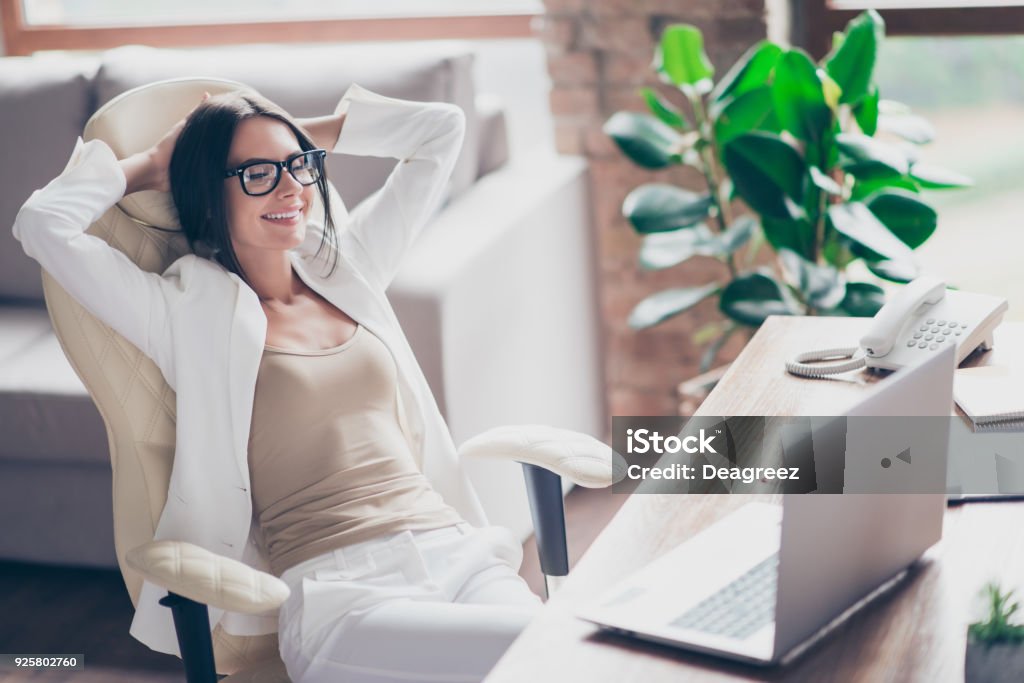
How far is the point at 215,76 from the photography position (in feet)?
9.00

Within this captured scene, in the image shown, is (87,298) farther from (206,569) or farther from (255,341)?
(206,569)

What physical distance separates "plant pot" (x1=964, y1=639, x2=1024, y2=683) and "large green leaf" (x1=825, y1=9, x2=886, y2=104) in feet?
5.37

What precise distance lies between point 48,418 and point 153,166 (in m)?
0.97

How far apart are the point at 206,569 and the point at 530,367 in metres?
1.41

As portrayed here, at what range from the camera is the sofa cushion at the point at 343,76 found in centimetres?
261

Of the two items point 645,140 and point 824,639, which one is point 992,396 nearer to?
point 824,639

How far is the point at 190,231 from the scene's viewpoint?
165 cm

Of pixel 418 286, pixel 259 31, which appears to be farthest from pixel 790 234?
pixel 259 31

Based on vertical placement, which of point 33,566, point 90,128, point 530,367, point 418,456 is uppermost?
point 90,128

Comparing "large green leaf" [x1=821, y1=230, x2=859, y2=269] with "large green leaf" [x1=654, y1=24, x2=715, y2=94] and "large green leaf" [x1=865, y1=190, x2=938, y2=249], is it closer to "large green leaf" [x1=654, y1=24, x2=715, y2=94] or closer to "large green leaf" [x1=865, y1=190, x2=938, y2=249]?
"large green leaf" [x1=865, y1=190, x2=938, y2=249]

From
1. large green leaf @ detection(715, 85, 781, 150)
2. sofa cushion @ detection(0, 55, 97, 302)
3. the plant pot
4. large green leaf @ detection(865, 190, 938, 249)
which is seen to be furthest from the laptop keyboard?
sofa cushion @ detection(0, 55, 97, 302)

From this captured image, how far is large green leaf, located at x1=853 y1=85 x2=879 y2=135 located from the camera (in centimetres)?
234

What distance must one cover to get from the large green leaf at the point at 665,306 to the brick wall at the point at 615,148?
0.34 metres

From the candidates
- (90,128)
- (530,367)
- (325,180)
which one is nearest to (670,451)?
(325,180)
